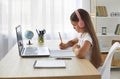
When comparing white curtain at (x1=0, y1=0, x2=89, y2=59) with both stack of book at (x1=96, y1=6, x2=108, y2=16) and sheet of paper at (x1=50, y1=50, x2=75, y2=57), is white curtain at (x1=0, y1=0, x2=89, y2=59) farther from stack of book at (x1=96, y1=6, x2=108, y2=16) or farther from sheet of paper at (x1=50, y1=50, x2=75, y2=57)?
sheet of paper at (x1=50, y1=50, x2=75, y2=57)

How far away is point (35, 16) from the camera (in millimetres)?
4195

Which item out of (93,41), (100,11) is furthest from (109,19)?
(93,41)

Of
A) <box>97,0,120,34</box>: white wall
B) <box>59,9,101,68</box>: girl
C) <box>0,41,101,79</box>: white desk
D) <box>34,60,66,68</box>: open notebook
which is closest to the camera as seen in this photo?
<box>0,41,101,79</box>: white desk

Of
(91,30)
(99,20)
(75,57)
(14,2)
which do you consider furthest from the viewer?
(99,20)

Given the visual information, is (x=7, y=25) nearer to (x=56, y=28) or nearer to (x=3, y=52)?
(x=3, y=52)

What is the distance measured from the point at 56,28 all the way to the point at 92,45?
7.30 feet

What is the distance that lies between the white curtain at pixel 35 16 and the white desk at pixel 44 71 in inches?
95.0

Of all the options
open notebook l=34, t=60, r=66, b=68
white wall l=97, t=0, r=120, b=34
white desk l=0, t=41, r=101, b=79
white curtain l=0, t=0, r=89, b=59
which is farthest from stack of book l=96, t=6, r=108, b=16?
open notebook l=34, t=60, r=66, b=68

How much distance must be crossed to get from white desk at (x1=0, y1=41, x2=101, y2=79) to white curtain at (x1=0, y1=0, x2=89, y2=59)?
241cm

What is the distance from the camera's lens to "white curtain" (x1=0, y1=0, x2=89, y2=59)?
13.6 feet

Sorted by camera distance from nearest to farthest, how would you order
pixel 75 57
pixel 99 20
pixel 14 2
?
pixel 75 57
pixel 14 2
pixel 99 20

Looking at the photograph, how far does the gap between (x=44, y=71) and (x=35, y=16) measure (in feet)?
9.10

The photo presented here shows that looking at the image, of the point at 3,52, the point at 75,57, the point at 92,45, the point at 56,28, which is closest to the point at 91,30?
the point at 92,45

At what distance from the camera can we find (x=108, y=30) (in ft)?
14.6
